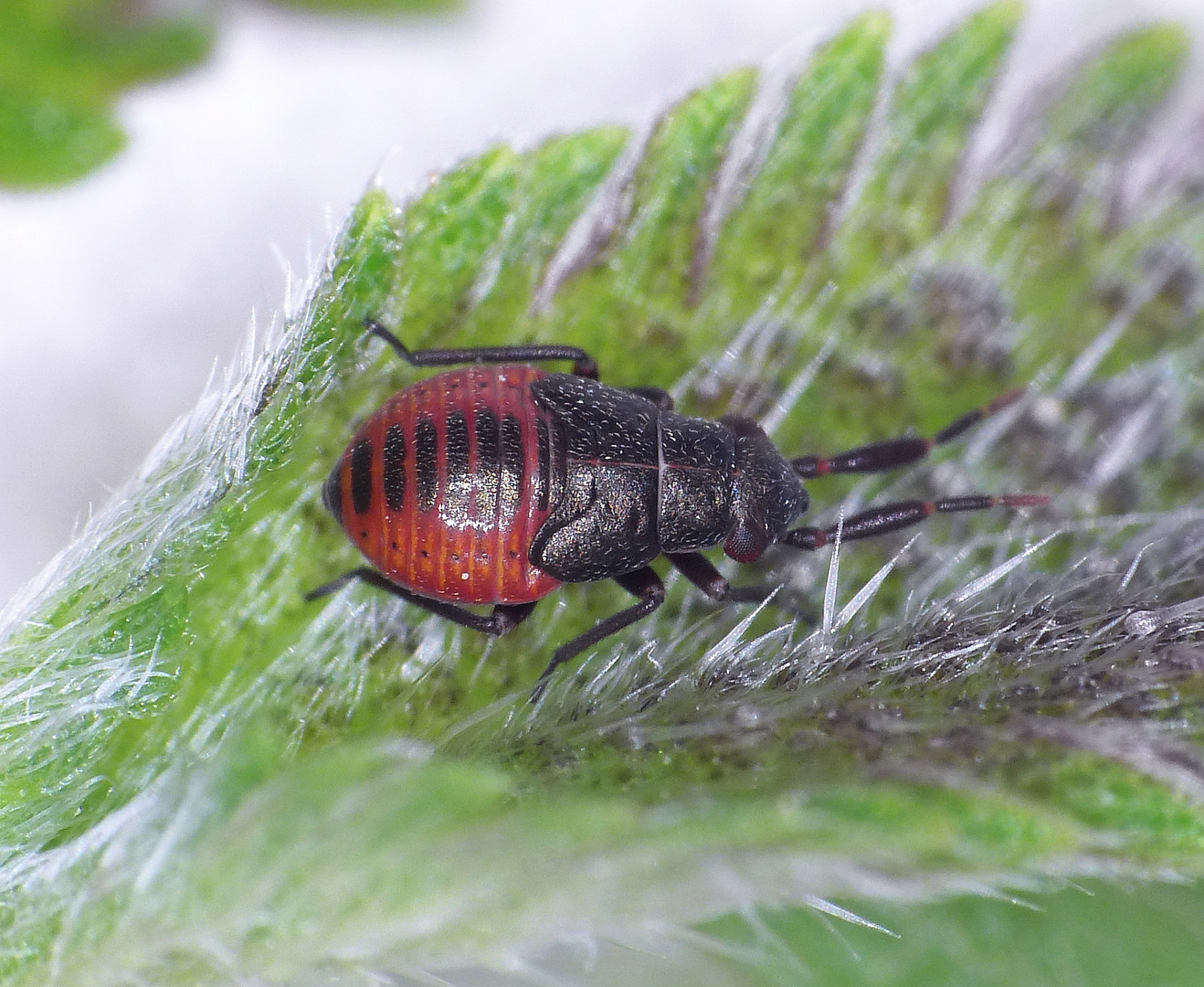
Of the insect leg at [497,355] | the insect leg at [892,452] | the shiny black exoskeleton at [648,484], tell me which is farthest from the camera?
the insect leg at [892,452]

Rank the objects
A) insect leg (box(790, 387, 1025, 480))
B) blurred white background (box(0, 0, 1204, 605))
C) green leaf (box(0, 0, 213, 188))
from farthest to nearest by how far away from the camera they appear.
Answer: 1. blurred white background (box(0, 0, 1204, 605))
2. green leaf (box(0, 0, 213, 188))
3. insect leg (box(790, 387, 1025, 480))

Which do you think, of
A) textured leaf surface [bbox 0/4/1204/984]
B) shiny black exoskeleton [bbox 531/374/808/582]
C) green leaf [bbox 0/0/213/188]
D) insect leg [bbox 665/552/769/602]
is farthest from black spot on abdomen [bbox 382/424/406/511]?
green leaf [bbox 0/0/213/188]

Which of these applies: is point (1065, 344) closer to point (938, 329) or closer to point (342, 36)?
point (938, 329)

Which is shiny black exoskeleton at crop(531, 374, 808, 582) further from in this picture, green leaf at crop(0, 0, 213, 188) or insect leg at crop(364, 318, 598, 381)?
green leaf at crop(0, 0, 213, 188)

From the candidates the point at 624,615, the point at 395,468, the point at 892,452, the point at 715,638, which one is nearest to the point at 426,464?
the point at 395,468

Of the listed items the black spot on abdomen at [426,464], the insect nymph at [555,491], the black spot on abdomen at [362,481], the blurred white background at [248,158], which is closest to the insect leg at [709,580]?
the insect nymph at [555,491]

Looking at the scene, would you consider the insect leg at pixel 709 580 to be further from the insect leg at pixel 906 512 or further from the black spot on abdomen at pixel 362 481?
the black spot on abdomen at pixel 362 481

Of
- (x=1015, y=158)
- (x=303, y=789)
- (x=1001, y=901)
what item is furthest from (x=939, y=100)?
(x=303, y=789)

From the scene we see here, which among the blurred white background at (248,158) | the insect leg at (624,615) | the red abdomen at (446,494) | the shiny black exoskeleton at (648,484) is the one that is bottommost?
the insect leg at (624,615)
